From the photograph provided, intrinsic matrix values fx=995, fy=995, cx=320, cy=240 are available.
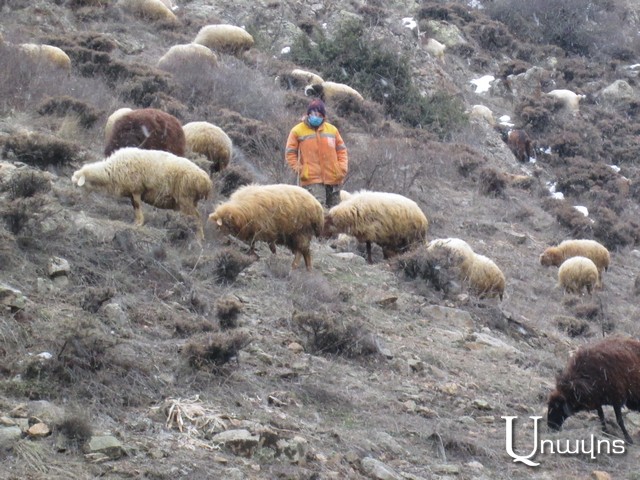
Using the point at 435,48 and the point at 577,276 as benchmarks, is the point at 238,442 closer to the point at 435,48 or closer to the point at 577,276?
the point at 577,276

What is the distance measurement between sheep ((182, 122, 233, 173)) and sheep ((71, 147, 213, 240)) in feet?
9.02

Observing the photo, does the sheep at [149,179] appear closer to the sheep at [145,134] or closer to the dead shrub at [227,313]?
the sheep at [145,134]

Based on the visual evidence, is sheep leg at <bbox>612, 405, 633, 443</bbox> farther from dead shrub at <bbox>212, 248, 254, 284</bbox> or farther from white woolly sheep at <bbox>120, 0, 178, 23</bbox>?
white woolly sheep at <bbox>120, 0, 178, 23</bbox>

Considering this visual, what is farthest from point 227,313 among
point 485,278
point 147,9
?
point 147,9

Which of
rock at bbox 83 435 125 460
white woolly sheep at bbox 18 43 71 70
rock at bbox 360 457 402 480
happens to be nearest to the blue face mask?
white woolly sheep at bbox 18 43 71 70

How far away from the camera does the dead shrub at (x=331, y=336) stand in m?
7.62

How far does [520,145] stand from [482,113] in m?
2.01

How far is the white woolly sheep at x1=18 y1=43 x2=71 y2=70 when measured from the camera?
613 inches

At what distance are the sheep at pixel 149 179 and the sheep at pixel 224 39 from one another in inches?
528

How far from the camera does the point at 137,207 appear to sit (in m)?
9.50

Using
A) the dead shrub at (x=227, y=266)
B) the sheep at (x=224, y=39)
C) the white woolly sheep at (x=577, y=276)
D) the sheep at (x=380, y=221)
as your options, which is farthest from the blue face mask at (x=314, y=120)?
the sheep at (x=224, y=39)

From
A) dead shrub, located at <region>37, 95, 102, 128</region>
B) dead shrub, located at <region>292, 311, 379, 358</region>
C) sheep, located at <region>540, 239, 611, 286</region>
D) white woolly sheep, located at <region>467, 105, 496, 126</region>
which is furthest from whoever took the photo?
white woolly sheep, located at <region>467, 105, 496, 126</region>

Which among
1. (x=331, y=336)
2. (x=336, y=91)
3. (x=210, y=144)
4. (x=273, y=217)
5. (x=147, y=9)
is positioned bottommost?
(x=336, y=91)

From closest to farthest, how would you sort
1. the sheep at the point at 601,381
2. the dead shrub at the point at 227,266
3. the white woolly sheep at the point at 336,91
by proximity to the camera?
the sheep at the point at 601,381
the dead shrub at the point at 227,266
the white woolly sheep at the point at 336,91
